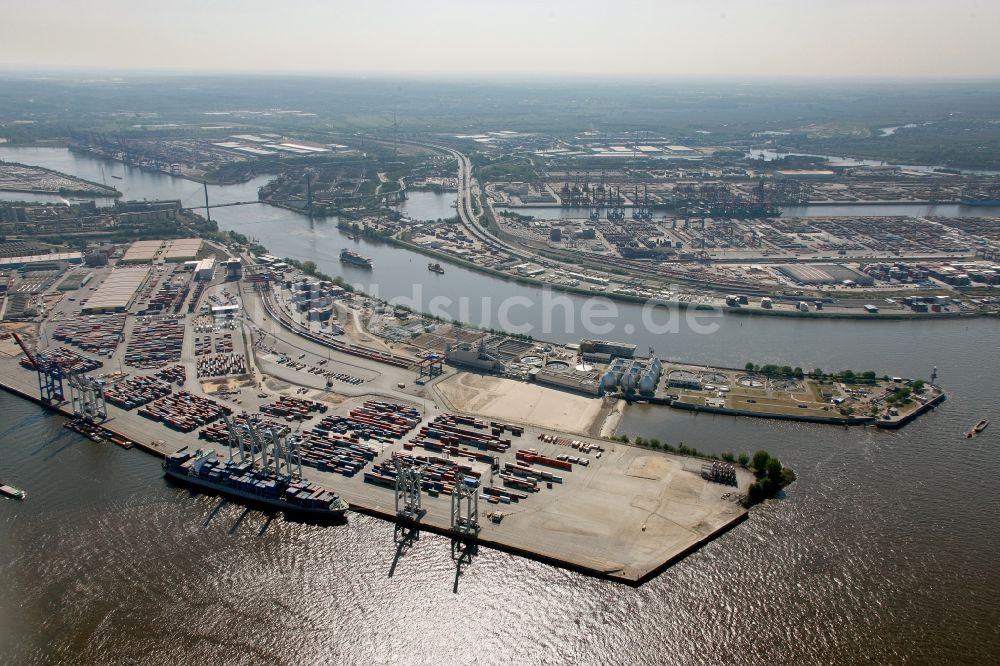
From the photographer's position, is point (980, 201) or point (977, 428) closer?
point (977, 428)

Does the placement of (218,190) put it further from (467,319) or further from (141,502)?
(141,502)

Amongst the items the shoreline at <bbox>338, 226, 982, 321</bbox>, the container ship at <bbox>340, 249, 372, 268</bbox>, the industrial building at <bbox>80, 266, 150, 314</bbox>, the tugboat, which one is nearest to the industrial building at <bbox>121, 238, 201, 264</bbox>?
the industrial building at <bbox>80, 266, 150, 314</bbox>

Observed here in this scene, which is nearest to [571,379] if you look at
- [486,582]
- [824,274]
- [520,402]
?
[520,402]

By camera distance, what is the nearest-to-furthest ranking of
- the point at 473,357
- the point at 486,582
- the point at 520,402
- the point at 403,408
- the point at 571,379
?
the point at 486,582, the point at 403,408, the point at 520,402, the point at 571,379, the point at 473,357

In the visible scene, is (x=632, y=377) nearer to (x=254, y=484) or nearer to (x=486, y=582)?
(x=486, y=582)

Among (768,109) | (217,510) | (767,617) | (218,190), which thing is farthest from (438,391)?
(768,109)

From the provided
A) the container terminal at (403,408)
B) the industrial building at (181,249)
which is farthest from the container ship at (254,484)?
the industrial building at (181,249)
